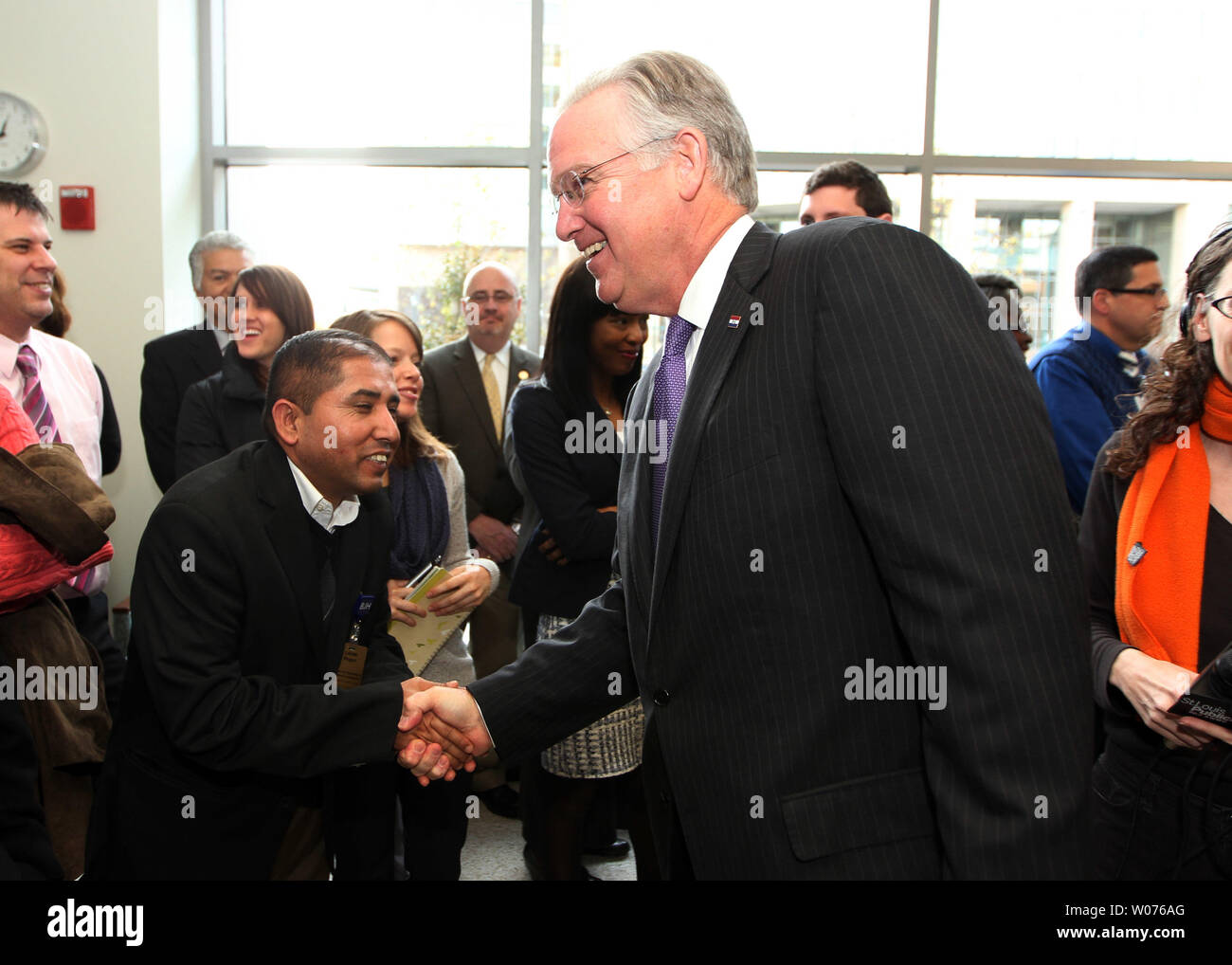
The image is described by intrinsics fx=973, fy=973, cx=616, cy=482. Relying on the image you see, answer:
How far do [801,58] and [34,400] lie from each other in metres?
4.21

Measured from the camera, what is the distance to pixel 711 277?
1.29 m

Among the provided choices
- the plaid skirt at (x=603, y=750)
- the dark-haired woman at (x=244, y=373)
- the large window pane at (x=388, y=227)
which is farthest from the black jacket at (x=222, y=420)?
the large window pane at (x=388, y=227)

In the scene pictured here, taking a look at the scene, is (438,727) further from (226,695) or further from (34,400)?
(34,400)

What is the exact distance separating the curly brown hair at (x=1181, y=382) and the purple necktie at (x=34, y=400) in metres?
2.90

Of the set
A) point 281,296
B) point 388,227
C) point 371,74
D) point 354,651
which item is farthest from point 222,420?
point 371,74

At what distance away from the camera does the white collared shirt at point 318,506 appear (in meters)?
2.04

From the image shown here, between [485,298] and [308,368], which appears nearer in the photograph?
[308,368]

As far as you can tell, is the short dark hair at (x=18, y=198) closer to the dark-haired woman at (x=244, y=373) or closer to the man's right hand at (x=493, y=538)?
the dark-haired woman at (x=244, y=373)

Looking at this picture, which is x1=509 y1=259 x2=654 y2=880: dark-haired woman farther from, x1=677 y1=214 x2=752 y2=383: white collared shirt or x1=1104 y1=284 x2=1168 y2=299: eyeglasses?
x1=1104 y1=284 x2=1168 y2=299: eyeglasses

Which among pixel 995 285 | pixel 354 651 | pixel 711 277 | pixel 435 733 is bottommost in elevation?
pixel 435 733

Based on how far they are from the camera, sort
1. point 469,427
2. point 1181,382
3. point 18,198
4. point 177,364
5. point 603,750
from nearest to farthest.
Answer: point 1181,382 < point 603,750 < point 18,198 < point 177,364 < point 469,427

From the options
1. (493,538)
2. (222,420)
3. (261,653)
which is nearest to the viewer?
(261,653)

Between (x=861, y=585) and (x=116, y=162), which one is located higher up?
(x=116, y=162)
